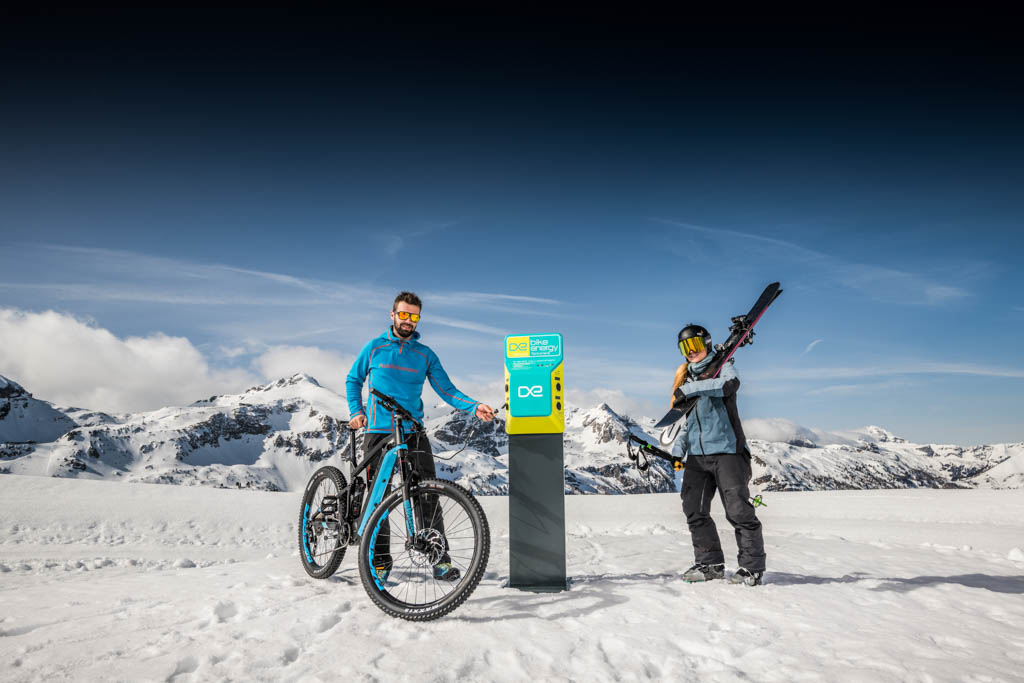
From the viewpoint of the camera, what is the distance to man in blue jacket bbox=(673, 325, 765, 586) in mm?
5168

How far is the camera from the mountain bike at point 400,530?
4047mm

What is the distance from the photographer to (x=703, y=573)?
5367 mm

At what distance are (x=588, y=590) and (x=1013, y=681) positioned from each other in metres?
3.01

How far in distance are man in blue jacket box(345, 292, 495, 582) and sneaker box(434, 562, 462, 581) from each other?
0.81 metres

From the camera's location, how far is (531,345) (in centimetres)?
551

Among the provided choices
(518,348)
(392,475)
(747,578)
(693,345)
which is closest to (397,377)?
(392,475)

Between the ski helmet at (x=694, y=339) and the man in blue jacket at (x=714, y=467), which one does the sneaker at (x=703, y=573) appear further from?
the ski helmet at (x=694, y=339)

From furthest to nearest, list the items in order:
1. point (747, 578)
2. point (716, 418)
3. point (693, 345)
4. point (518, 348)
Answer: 1. point (693, 345)
2. point (518, 348)
3. point (716, 418)
4. point (747, 578)

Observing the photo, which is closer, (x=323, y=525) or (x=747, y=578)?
(x=747, y=578)

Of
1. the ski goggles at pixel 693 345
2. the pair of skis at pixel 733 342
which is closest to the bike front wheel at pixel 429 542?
the pair of skis at pixel 733 342

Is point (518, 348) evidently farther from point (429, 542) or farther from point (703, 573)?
point (703, 573)

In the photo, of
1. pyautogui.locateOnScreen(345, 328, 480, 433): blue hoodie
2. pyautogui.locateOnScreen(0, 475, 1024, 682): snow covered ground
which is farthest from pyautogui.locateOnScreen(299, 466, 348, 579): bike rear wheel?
pyautogui.locateOnScreen(345, 328, 480, 433): blue hoodie

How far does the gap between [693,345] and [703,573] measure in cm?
232

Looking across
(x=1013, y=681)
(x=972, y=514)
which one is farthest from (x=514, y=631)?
(x=972, y=514)
